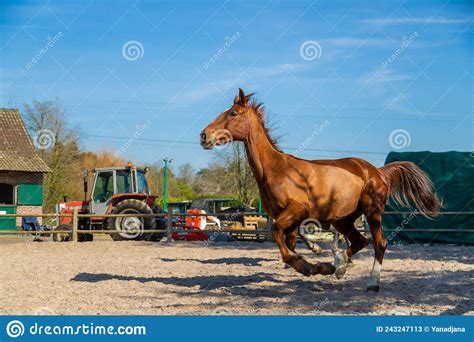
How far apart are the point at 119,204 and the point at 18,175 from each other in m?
11.6

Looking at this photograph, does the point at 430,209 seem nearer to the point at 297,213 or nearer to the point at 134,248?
the point at 297,213

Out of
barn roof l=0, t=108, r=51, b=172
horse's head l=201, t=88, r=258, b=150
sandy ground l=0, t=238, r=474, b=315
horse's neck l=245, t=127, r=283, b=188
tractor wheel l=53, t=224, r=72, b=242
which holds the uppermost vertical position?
barn roof l=0, t=108, r=51, b=172

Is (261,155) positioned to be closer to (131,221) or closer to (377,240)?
(377,240)

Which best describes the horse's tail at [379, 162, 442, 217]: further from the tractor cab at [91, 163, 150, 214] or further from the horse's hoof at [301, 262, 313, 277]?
the tractor cab at [91, 163, 150, 214]

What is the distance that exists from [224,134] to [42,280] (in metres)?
3.37

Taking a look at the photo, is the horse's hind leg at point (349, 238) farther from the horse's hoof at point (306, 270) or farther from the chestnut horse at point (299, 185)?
the horse's hoof at point (306, 270)

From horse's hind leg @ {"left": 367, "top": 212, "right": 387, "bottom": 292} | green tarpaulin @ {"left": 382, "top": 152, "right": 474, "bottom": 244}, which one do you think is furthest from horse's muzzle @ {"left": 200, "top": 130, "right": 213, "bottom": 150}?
green tarpaulin @ {"left": 382, "top": 152, "right": 474, "bottom": 244}

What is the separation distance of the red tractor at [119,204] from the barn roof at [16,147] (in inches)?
362

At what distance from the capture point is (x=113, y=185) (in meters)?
A: 19.0

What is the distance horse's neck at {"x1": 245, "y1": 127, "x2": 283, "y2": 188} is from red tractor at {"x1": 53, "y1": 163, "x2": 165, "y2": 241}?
1123 centimetres

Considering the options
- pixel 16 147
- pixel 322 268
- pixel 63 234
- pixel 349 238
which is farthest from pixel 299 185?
pixel 16 147

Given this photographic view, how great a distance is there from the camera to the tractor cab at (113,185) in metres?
18.9

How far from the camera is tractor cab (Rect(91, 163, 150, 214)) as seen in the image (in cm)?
1891

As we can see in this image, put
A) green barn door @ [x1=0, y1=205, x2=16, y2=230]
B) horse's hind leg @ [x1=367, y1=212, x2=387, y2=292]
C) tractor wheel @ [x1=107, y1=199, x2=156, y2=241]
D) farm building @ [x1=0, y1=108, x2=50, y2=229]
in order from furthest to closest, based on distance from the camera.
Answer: farm building @ [x1=0, y1=108, x2=50, y2=229]
green barn door @ [x1=0, y1=205, x2=16, y2=230]
tractor wheel @ [x1=107, y1=199, x2=156, y2=241]
horse's hind leg @ [x1=367, y1=212, x2=387, y2=292]
